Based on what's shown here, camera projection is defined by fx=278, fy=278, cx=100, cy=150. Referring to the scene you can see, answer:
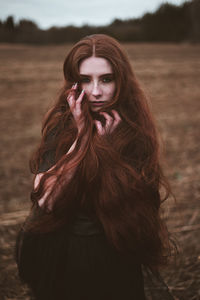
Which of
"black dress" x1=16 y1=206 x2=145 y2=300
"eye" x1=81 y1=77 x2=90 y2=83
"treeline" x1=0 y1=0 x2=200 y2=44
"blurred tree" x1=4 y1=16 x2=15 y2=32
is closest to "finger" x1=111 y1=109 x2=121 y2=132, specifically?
"eye" x1=81 y1=77 x2=90 y2=83

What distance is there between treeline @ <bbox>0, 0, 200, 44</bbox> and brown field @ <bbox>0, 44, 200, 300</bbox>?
50.1 inches

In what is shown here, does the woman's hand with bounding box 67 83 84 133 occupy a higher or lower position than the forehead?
lower

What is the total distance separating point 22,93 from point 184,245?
8.85 meters

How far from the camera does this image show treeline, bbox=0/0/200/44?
1644cm

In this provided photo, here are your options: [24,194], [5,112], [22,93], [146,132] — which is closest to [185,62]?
[22,93]

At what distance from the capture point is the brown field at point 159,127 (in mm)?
2812

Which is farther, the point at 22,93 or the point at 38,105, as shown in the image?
the point at 22,93

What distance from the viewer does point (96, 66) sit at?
1.60m

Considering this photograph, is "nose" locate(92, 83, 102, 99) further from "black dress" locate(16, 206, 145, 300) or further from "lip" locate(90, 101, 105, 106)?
"black dress" locate(16, 206, 145, 300)

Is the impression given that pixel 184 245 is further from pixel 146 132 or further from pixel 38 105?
pixel 38 105

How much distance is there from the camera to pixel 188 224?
344cm

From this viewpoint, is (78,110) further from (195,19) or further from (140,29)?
(195,19)

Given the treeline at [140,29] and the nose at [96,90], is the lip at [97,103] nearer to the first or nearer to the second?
the nose at [96,90]

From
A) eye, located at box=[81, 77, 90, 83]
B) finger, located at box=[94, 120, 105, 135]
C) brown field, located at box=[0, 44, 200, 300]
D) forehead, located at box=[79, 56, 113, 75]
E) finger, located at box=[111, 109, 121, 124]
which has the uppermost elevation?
forehead, located at box=[79, 56, 113, 75]
